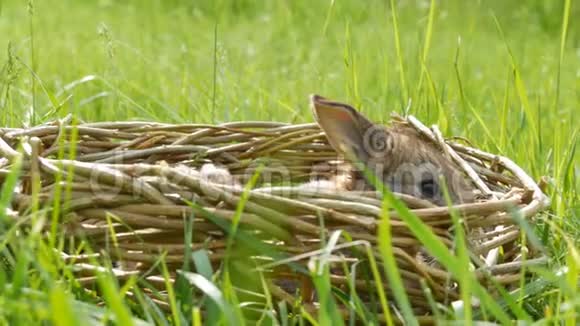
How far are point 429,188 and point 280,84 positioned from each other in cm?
249

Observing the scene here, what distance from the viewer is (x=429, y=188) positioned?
3.39 metres

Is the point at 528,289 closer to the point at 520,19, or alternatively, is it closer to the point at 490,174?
the point at 490,174

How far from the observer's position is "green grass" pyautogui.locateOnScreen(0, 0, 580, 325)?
7.57 ft

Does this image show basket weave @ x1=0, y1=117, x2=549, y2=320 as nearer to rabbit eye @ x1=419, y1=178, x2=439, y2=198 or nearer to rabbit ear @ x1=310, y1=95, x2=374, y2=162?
rabbit ear @ x1=310, y1=95, x2=374, y2=162

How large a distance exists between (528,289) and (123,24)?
574cm

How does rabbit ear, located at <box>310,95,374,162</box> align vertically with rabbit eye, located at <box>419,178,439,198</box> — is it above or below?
above

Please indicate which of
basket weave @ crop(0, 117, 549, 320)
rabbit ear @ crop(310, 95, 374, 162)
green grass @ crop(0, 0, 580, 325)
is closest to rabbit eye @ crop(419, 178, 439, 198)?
rabbit ear @ crop(310, 95, 374, 162)

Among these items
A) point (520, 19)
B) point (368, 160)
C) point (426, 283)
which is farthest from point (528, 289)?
point (520, 19)

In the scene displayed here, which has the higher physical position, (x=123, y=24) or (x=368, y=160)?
(x=123, y=24)

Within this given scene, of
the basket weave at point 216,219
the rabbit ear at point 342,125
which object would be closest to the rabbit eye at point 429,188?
the rabbit ear at point 342,125

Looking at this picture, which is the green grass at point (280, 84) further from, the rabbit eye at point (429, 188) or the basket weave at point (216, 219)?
the rabbit eye at point (429, 188)

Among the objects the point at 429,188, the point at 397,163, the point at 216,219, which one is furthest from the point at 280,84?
the point at 216,219

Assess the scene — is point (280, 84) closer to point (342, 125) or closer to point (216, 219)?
point (342, 125)

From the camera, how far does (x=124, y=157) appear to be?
330 centimetres
